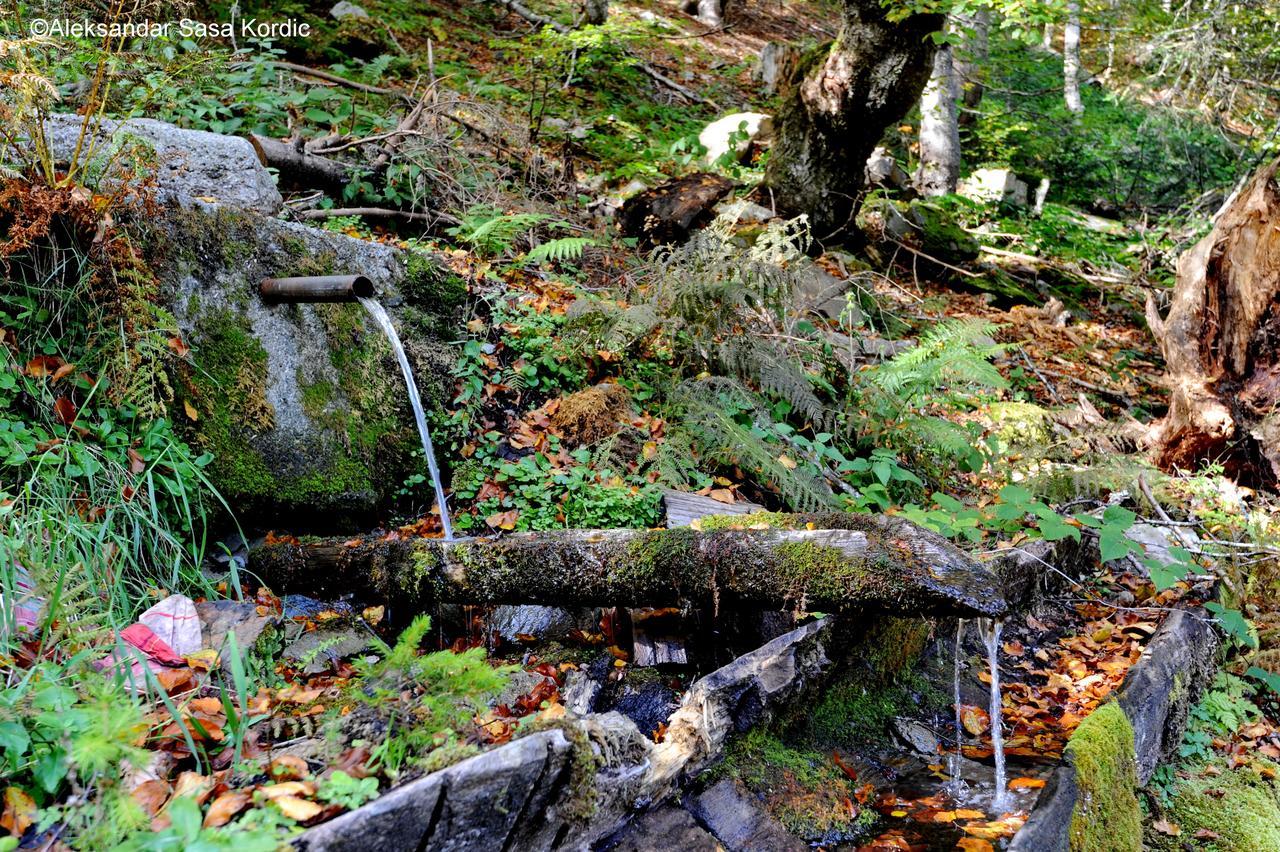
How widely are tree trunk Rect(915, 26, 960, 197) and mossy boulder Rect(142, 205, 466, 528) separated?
9.09 metres

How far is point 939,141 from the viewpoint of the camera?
11375 mm

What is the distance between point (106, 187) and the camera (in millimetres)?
3861

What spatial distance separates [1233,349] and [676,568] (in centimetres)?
560

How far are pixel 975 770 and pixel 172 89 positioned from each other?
7.19m

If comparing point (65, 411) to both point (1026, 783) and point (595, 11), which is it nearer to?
point (1026, 783)

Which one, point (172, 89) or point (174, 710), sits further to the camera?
point (172, 89)

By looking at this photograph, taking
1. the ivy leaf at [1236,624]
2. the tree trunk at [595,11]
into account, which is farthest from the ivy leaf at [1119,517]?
the tree trunk at [595,11]

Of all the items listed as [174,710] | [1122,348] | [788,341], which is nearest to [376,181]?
[788,341]

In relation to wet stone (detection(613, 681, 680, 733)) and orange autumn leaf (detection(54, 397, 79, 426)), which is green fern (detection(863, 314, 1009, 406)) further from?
orange autumn leaf (detection(54, 397, 79, 426))

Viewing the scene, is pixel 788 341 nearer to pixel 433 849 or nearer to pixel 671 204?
pixel 671 204

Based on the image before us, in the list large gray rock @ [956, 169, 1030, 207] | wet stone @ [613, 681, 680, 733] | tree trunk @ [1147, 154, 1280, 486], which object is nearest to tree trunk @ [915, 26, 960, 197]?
large gray rock @ [956, 169, 1030, 207]

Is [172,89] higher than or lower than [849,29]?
lower

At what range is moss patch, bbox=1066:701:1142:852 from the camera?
9.48 feet

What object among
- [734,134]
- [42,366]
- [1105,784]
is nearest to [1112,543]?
[1105,784]
